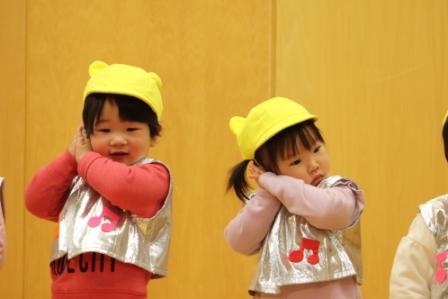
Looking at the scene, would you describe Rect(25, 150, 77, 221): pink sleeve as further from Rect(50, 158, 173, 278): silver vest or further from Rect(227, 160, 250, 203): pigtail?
Rect(227, 160, 250, 203): pigtail

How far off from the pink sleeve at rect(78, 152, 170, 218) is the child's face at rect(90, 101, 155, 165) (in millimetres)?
42

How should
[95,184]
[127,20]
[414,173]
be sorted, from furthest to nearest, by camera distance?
[127,20]
[414,173]
[95,184]

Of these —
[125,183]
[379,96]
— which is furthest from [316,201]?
[379,96]

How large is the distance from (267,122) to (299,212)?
9.9 inches

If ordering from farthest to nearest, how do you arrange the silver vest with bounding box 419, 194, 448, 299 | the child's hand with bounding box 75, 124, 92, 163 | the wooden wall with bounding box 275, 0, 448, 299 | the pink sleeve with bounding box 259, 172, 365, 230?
the wooden wall with bounding box 275, 0, 448, 299 → the child's hand with bounding box 75, 124, 92, 163 → the pink sleeve with bounding box 259, 172, 365, 230 → the silver vest with bounding box 419, 194, 448, 299

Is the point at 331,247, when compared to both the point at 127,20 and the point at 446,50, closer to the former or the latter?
the point at 446,50

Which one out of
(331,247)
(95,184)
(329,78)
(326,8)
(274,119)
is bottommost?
(331,247)

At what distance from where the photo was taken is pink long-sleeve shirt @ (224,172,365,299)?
5.85 ft

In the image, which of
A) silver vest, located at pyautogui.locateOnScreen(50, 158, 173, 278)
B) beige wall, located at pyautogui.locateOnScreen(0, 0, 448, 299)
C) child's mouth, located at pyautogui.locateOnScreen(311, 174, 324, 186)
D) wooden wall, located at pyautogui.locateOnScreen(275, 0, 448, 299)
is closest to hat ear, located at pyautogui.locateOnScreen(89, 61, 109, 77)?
silver vest, located at pyautogui.locateOnScreen(50, 158, 173, 278)

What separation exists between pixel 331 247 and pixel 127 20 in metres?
1.47

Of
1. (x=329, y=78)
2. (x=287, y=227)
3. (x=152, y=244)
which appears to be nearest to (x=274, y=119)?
(x=287, y=227)

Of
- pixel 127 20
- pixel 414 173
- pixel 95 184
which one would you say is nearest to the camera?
pixel 95 184

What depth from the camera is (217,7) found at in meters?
2.90

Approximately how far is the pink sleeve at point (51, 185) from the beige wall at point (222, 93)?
101cm
